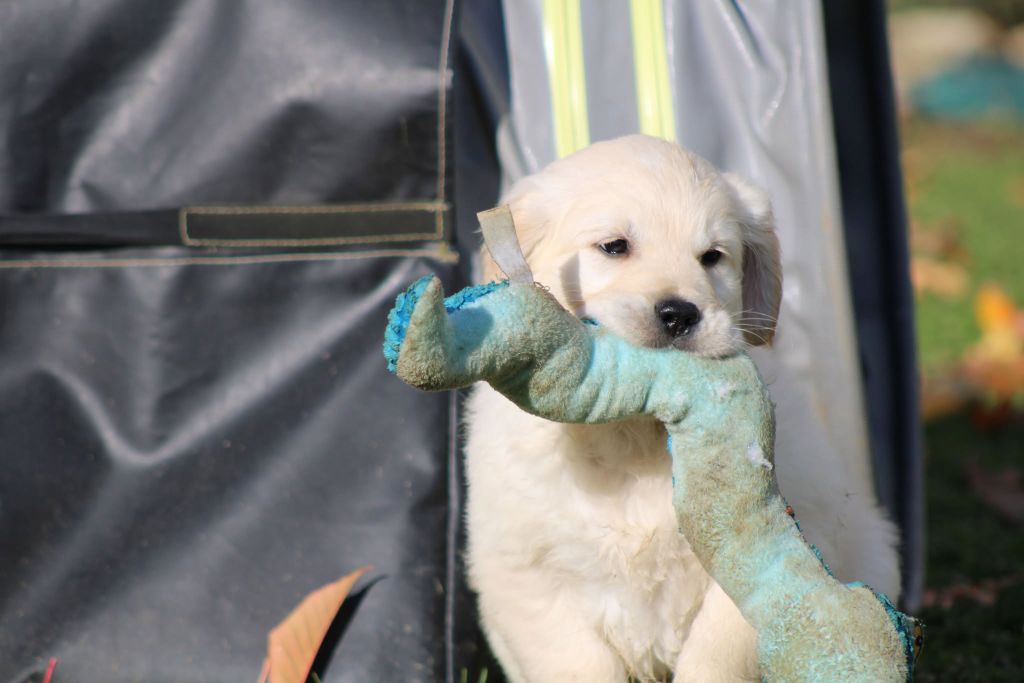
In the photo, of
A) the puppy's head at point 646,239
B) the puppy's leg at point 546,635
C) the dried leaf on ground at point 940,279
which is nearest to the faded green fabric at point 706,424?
the puppy's head at point 646,239

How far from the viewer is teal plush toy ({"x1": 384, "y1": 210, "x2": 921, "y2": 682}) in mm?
1550

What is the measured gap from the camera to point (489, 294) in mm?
1649

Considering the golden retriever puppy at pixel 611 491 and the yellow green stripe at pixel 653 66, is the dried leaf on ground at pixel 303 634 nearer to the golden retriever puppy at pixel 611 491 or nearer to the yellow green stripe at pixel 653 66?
the golden retriever puppy at pixel 611 491

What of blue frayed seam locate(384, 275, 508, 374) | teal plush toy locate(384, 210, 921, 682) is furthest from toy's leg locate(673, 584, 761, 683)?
blue frayed seam locate(384, 275, 508, 374)

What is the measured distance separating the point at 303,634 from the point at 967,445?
3.14 metres

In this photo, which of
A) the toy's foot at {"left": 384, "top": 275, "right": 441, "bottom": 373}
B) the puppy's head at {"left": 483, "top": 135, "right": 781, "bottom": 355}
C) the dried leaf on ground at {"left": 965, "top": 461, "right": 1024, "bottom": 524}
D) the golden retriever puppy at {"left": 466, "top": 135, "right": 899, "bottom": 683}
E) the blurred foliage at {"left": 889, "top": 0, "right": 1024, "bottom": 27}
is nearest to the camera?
the toy's foot at {"left": 384, "top": 275, "right": 441, "bottom": 373}

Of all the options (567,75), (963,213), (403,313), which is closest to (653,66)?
(567,75)

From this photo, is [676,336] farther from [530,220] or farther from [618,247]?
[530,220]

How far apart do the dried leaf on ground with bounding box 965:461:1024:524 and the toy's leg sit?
228cm

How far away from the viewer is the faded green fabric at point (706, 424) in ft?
5.10

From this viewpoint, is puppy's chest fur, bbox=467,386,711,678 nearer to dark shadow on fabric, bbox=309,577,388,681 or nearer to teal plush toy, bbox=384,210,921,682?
teal plush toy, bbox=384,210,921,682

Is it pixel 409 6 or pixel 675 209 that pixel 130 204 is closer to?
pixel 409 6

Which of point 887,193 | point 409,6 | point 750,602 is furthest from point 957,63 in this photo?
point 750,602

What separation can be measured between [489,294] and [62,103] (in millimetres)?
1346
